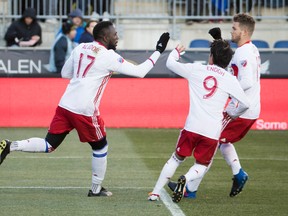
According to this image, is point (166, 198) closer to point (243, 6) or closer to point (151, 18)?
point (151, 18)

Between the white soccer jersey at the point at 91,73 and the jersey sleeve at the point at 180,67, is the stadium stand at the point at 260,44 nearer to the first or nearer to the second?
the white soccer jersey at the point at 91,73

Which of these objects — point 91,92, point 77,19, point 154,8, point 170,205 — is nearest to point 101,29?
point 91,92

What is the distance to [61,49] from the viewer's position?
64.6 ft

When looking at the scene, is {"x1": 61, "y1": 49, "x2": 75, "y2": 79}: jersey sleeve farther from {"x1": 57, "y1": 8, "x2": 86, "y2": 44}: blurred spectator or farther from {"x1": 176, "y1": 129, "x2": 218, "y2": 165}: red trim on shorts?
{"x1": 57, "y1": 8, "x2": 86, "y2": 44}: blurred spectator

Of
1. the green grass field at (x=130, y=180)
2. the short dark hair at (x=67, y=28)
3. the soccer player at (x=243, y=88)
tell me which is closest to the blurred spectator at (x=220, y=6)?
the short dark hair at (x=67, y=28)

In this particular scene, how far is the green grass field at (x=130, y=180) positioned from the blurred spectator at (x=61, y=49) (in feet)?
7.46

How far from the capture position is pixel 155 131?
18328 mm

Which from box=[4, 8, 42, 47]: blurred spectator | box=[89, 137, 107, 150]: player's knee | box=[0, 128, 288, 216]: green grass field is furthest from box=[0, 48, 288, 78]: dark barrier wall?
box=[89, 137, 107, 150]: player's knee

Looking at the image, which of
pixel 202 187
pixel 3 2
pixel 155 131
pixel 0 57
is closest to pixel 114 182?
pixel 202 187

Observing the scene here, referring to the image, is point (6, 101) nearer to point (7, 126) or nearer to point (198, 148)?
point (7, 126)

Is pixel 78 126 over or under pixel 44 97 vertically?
over

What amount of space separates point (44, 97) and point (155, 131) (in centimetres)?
228

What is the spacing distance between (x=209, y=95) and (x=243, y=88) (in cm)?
75

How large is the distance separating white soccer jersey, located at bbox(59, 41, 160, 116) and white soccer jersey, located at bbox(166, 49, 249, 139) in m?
0.62
